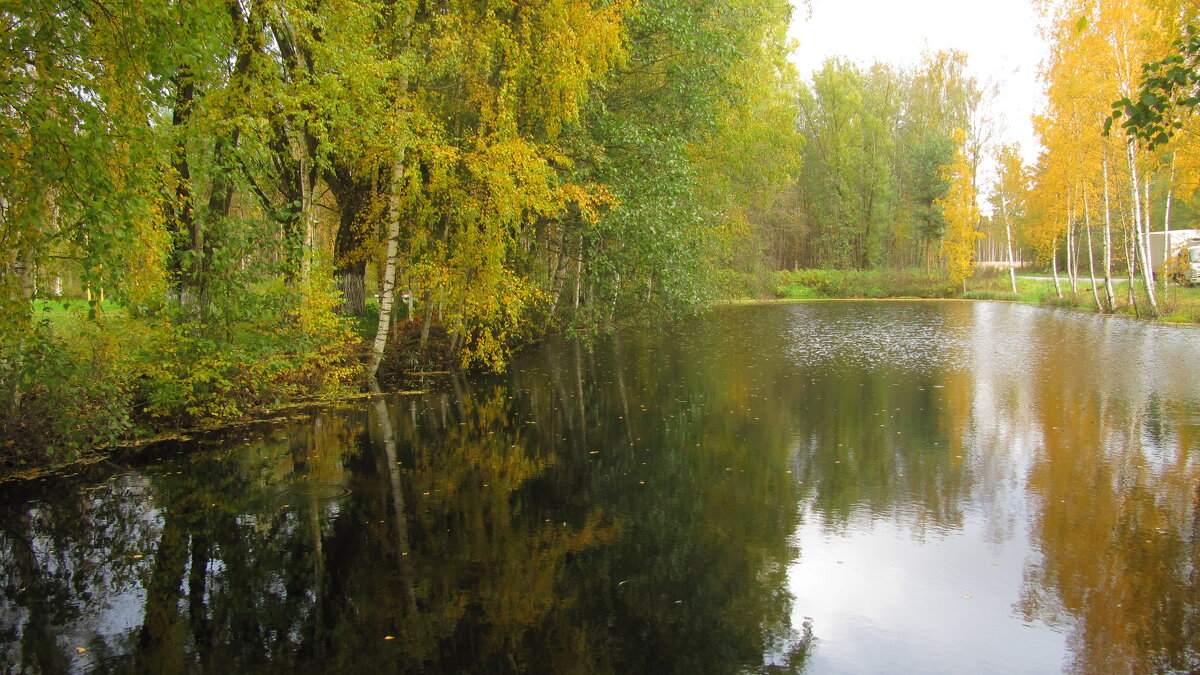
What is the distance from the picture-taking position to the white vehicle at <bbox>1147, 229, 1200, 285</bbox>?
23.0 meters

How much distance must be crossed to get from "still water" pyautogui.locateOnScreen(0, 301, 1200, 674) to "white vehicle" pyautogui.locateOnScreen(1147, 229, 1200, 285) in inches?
518

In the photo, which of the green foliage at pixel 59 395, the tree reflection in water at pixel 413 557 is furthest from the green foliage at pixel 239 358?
the tree reflection in water at pixel 413 557

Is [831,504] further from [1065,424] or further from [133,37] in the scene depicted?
[133,37]

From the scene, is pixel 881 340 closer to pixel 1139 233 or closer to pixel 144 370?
pixel 1139 233

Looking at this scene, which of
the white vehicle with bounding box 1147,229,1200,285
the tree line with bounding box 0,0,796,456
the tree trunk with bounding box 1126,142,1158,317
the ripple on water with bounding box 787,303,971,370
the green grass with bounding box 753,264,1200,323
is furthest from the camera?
the green grass with bounding box 753,264,1200,323

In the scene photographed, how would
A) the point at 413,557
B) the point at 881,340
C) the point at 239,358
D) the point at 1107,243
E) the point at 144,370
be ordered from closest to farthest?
the point at 413,557, the point at 144,370, the point at 239,358, the point at 881,340, the point at 1107,243

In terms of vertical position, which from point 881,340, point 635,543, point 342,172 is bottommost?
point 635,543

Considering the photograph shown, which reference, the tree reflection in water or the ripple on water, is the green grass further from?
the tree reflection in water

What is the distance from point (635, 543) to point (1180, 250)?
25.8 m

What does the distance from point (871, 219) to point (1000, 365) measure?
4009cm

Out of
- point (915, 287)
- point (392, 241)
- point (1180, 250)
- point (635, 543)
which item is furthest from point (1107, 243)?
point (635, 543)

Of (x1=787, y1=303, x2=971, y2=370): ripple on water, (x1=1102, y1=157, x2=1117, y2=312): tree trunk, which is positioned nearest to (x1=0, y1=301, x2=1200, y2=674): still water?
(x1=787, y1=303, x2=971, y2=370): ripple on water

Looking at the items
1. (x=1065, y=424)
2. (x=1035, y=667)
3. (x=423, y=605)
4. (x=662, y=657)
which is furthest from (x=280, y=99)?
Answer: (x=1065, y=424)

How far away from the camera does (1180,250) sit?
2450 centimetres
